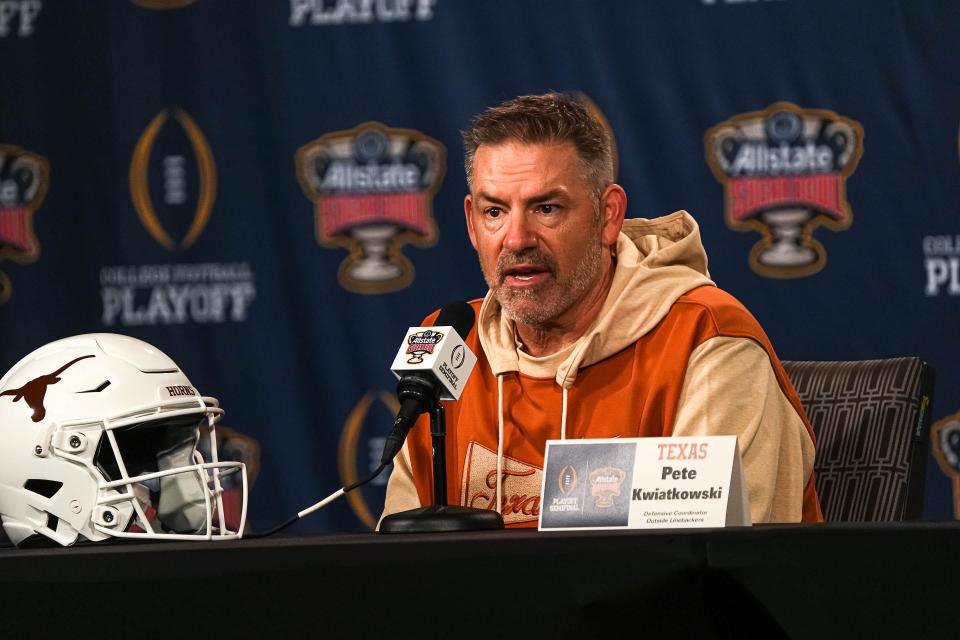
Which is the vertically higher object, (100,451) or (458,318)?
(458,318)

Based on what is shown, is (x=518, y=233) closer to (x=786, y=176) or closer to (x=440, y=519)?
(x=440, y=519)

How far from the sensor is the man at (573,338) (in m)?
2.01

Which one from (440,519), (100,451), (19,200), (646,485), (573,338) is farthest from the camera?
(19,200)

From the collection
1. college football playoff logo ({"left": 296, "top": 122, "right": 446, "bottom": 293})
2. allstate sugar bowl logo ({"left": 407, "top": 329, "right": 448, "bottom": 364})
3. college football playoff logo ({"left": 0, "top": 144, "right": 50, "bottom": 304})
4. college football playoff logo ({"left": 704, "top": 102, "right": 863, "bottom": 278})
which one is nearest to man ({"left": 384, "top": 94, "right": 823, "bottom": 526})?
allstate sugar bowl logo ({"left": 407, "top": 329, "right": 448, "bottom": 364})

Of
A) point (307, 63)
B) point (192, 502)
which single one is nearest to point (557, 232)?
point (192, 502)

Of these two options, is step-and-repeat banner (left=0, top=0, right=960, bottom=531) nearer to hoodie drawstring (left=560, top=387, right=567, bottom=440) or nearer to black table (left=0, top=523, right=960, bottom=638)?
hoodie drawstring (left=560, top=387, right=567, bottom=440)

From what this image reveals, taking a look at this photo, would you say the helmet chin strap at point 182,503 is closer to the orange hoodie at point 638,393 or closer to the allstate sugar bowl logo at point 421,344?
the allstate sugar bowl logo at point 421,344

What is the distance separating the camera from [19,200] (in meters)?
3.66

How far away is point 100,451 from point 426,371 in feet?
1.44

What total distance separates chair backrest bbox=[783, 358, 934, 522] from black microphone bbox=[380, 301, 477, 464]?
82 centimetres

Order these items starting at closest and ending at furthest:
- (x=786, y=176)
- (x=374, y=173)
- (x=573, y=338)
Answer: (x=573, y=338) → (x=786, y=176) → (x=374, y=173)

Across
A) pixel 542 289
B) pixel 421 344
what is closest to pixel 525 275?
pixel 542 289

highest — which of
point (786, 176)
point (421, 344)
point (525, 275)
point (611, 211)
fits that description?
point (786, 176)

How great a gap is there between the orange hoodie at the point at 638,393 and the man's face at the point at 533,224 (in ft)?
0.30
